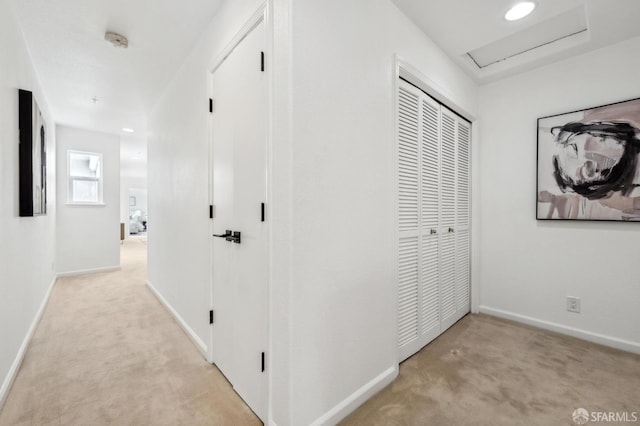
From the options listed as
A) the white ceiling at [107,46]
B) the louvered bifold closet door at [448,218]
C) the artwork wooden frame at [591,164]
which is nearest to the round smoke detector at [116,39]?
the white ceiling at [107,46]

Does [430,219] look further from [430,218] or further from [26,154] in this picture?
[26,154]

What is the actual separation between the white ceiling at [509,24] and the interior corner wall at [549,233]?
21 cm

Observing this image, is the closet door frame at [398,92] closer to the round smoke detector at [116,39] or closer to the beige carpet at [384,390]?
the beige carpet at [384,390]

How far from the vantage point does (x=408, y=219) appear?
2.02 metres

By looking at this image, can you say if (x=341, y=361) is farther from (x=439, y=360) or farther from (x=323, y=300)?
(x=439, y=360)

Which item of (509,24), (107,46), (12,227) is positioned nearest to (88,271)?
(12,227)

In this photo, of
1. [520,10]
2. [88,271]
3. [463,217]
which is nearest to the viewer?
[520,10]

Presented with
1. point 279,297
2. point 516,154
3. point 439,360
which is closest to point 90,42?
point 279,297

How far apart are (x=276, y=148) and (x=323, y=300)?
0.79 meters

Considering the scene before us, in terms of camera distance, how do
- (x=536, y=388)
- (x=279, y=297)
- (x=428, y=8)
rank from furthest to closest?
(x=428, y=8) → (x=536, y=388) → (x=279, y=297)

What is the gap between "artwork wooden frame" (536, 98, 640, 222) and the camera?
2.11 metres

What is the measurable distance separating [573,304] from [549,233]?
2.11 feet

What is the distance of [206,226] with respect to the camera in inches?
80.4

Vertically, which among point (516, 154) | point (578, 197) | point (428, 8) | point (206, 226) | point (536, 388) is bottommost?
point (536, 388)
